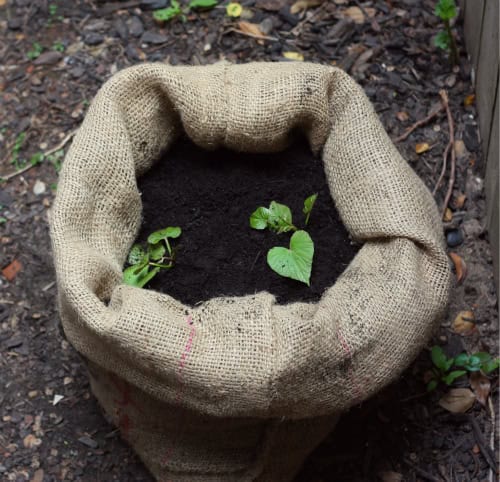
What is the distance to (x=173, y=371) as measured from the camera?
142cm

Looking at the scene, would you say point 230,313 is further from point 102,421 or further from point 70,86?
point 70,86

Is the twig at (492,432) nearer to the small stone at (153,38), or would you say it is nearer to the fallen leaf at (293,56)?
the fallen leaf at (293,56)

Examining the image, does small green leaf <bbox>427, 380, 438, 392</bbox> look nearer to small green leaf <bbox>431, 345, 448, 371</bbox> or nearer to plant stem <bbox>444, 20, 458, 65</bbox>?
small green leaf <bbox>431, 345, 448, 371</bbox>

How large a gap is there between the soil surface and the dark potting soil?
8 centimetres

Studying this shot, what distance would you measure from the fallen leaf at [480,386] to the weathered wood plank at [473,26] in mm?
816

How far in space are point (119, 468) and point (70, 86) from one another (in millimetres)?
1079

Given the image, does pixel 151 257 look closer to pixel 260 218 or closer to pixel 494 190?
pixel 260 218

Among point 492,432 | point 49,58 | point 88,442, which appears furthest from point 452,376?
point 49,58

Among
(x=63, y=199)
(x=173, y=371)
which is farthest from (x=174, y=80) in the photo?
(x=173, y=371)

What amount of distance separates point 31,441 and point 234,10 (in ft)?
4.23

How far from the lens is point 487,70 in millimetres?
2033

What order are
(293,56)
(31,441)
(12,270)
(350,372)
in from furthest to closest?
(293,56) → (12,270) → (31,441) → (350,372)

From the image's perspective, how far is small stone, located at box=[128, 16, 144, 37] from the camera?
7.91ft

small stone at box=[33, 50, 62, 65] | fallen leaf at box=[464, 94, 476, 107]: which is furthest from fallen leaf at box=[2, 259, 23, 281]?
fallen leaf at box=[464, 94, 476, 107]
